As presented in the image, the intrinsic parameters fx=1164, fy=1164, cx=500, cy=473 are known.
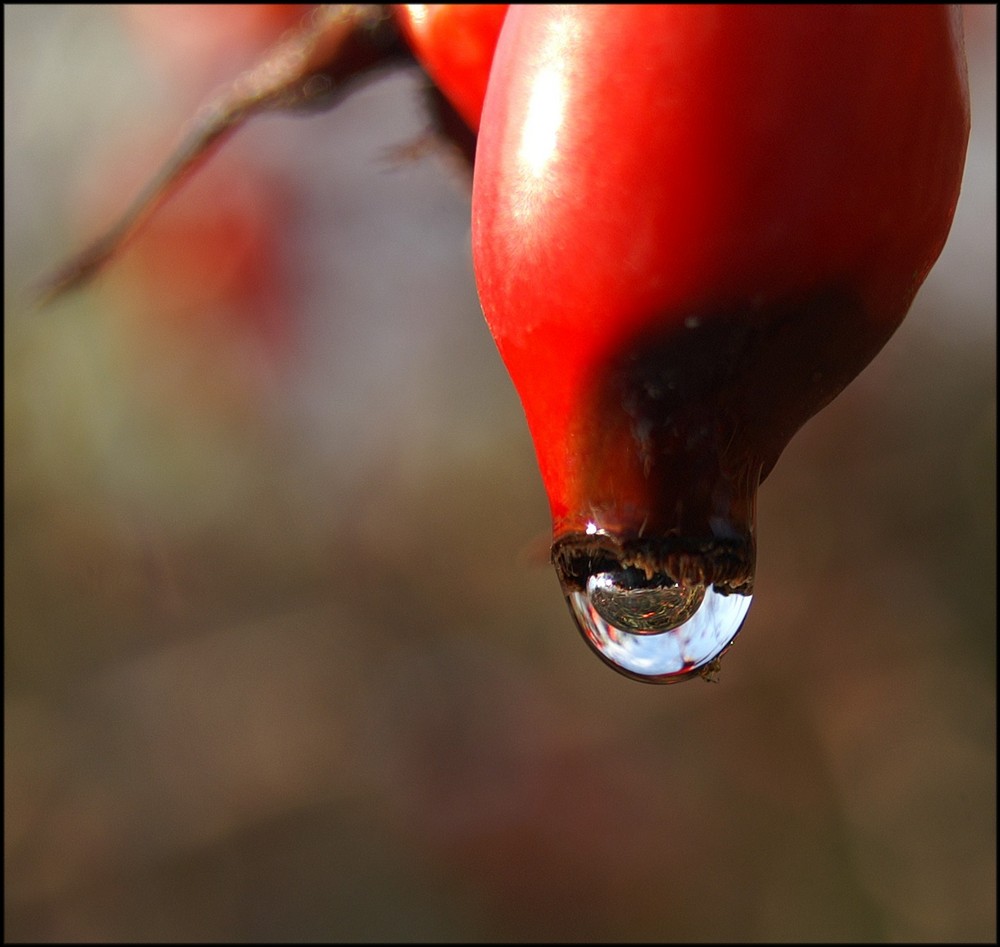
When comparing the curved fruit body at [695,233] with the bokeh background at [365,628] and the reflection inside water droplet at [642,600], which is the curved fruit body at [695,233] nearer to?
the reflection inside water droplet at [642,600]

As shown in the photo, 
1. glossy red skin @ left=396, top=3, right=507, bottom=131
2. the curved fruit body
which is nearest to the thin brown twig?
glossy red skin @ left=396, top=3, right=507, bottom=131

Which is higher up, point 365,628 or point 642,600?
point 365,628

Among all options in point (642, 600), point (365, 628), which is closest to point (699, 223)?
point (642, 600)

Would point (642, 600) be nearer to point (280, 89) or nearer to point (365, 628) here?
point (280, 89)

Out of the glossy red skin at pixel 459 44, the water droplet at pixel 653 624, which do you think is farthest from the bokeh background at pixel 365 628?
the water droplet at pixel 653 624

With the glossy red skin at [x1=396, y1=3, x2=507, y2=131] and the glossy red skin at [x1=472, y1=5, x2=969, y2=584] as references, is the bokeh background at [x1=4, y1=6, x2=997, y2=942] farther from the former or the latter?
the glossy red skin at [x1=472, y1=5, x2=969, y2=584]

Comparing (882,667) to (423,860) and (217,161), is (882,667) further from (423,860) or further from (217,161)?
(217,161)

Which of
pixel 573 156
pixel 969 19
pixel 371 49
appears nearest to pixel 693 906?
pixel 969 19
